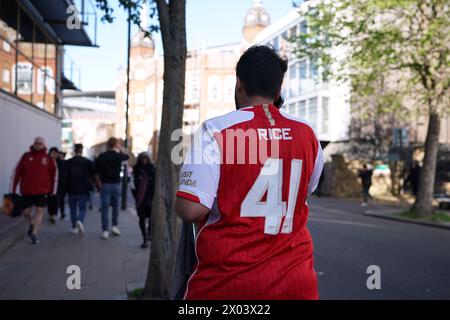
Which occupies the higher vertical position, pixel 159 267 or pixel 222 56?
pixel 222 56

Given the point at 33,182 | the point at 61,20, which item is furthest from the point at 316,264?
the point at 61,20

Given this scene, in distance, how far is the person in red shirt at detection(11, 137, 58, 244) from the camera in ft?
31.3

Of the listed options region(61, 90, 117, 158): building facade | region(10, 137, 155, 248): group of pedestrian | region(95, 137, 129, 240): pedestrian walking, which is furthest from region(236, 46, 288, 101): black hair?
region(61, 90, 117, 158): building facade

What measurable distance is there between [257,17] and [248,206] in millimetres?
61745

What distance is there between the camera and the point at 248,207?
201 cm

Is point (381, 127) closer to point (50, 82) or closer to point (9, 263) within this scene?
point (50, 82)

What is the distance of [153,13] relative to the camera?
7379 mm

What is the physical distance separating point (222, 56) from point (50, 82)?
38.8 metres

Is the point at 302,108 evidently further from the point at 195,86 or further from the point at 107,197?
the point at 107,197

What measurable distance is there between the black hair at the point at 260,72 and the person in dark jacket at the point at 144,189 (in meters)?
7.54

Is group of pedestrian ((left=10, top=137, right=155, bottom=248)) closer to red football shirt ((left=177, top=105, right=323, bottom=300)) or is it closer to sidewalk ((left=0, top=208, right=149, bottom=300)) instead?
sidewalk ((left=0, top=208, right=149, bottom=300))

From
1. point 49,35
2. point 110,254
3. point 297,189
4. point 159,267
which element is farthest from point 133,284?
point 49,35

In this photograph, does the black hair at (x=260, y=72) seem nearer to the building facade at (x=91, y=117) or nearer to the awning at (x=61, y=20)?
the awning at (x=61, y=20)
